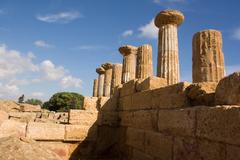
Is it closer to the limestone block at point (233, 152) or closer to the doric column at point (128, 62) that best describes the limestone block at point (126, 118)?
the limestone block at point (233, 152)

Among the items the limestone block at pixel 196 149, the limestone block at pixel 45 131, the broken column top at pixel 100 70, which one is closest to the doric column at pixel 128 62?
the limestone block at pixel 45 131

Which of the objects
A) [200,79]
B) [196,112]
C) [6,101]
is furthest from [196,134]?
[6,101]

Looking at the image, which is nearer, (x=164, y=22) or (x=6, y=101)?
(x=164, y=22)

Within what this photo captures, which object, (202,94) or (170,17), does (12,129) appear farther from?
(170,17)

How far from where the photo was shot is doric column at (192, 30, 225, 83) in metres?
7.14

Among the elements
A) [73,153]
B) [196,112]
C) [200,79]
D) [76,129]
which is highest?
[200,79]

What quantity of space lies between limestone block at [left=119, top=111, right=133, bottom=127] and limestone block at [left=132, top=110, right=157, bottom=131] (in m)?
0.37

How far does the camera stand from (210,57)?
7176mm

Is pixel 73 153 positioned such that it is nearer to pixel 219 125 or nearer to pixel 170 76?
pixel 170 76

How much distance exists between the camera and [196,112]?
428 centimetres

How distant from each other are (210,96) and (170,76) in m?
6.19

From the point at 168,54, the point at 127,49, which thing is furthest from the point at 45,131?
the point at 127,49

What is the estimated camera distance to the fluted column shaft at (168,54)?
10.7 metres

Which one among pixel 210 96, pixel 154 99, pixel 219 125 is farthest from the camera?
pixel 154 99
